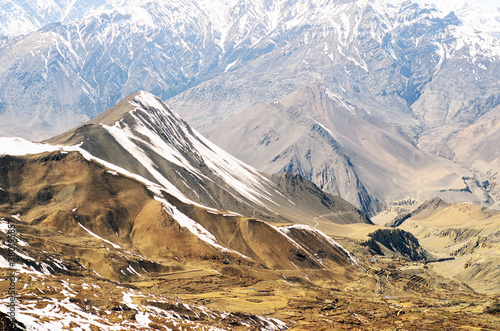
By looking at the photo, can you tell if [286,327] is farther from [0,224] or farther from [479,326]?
[0,224]

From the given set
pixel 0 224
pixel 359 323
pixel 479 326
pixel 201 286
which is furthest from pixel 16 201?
pixel 479 326

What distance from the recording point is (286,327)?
14000cm

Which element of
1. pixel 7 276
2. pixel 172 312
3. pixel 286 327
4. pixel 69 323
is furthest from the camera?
pixel 286 327

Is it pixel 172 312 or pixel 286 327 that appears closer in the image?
pixel 172 312

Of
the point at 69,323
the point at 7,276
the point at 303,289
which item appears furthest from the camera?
the point at 303,289

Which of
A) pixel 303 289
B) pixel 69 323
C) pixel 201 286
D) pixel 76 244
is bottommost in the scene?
pixel 303 289

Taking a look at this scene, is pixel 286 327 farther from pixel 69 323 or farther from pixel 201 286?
pixel 69 323

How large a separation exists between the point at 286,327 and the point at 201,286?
109 ft

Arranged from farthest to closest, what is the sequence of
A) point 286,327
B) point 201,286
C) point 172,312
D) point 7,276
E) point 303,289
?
point 303,289
point 201,286
point 286,327
point 172,312
point 7,276

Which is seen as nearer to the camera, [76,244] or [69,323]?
[69,323]

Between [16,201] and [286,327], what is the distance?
10280 centimetres

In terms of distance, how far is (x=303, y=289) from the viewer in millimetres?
187125

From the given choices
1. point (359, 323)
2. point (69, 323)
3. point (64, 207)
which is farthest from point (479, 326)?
point (64, 207)

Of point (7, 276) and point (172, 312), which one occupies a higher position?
point (7, 276)
